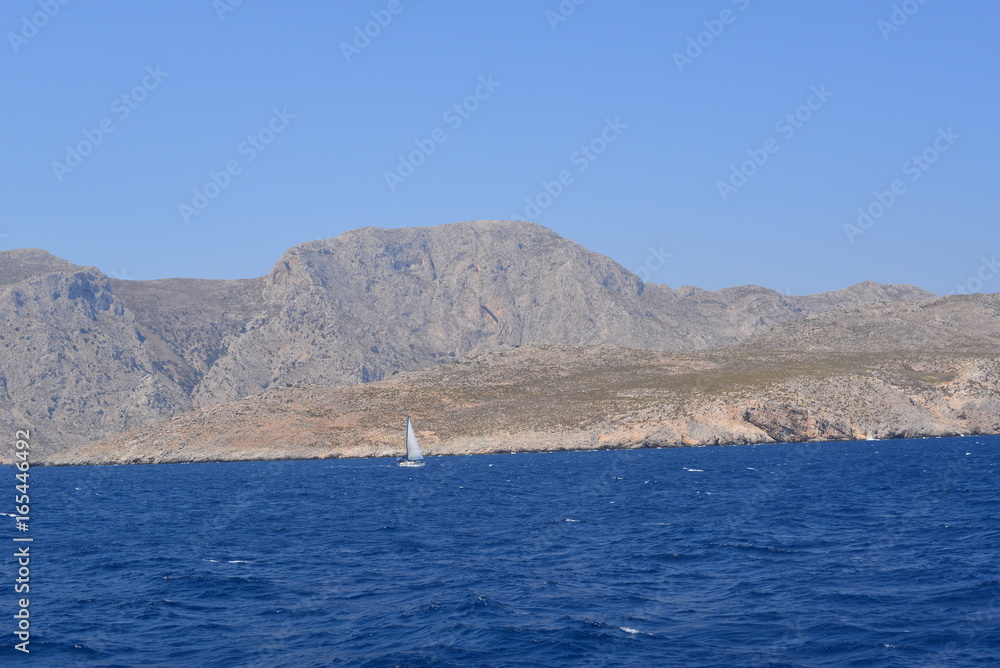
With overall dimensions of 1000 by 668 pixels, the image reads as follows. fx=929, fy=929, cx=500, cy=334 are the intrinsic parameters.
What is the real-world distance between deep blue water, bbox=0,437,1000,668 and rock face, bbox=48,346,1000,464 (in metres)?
73.8

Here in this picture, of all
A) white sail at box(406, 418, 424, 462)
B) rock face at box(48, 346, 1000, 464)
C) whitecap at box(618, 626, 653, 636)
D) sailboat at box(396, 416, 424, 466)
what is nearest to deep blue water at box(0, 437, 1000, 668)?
whitecap at box(618, 626, 653, 636)

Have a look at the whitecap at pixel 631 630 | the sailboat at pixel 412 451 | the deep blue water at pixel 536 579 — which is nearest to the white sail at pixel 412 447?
the sailboat at pixel 412 451

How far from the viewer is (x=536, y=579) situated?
37625mm

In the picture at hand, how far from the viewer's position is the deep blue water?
2775 cm

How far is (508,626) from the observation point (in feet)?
99.2

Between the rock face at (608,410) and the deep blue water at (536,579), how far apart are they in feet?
242

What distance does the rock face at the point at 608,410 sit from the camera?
14925 centimetres

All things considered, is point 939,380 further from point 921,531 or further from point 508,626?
point 508,626

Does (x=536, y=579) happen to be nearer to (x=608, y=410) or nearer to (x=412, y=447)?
(x=412, y=447)

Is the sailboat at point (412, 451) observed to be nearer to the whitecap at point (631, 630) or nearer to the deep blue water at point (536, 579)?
the deep blue water at point (536, 579)

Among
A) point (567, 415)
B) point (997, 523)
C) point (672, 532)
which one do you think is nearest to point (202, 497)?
point (672, 532)

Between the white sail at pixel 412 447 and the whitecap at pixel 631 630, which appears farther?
the white sail at pixel 412 447

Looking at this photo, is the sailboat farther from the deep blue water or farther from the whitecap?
the whitecap

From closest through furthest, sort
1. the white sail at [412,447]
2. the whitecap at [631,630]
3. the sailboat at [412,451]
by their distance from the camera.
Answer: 1. the whitecap at [631,630]
2. the sailboat at [412,451]
3. the white sail at [412,447]
